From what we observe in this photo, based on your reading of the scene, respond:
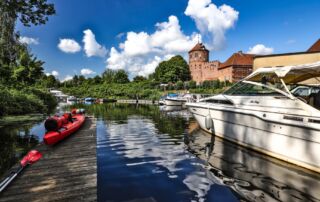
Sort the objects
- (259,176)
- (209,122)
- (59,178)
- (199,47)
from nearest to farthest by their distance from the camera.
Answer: (59,178)
(259,176)
(209,122)
(199,47)

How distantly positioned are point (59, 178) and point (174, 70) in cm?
7261

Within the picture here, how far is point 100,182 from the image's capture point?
6.09m

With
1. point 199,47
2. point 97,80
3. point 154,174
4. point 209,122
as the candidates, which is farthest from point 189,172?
point 97,80

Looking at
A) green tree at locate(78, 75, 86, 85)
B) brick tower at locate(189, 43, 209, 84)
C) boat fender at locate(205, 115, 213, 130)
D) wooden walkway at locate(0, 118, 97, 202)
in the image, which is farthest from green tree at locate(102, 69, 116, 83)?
wooden walkway at locate(0, 118, 97, 202)

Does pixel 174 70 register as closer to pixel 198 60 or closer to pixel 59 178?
pixel 198 60

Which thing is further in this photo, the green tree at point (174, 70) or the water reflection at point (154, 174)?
the green tree at point (174, 70)

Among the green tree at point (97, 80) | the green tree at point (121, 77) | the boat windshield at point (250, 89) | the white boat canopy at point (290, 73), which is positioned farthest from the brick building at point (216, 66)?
the white boat canopy at point (290, 73)

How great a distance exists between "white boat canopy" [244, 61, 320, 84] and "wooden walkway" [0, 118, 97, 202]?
258 inches

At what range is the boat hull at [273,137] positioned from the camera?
248 inches

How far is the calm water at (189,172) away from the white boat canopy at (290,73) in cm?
294

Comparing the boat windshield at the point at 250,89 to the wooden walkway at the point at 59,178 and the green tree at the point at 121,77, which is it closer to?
the wooden walkway at the point at 59,178

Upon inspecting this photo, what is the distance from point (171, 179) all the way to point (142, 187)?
2.99ft

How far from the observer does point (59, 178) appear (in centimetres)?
539

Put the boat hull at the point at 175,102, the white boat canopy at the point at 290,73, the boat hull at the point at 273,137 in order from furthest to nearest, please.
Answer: the boat hull at the point at 175,102 < the white boat canopy at the point at 290,73 < the boat hull at the point at 273,137
